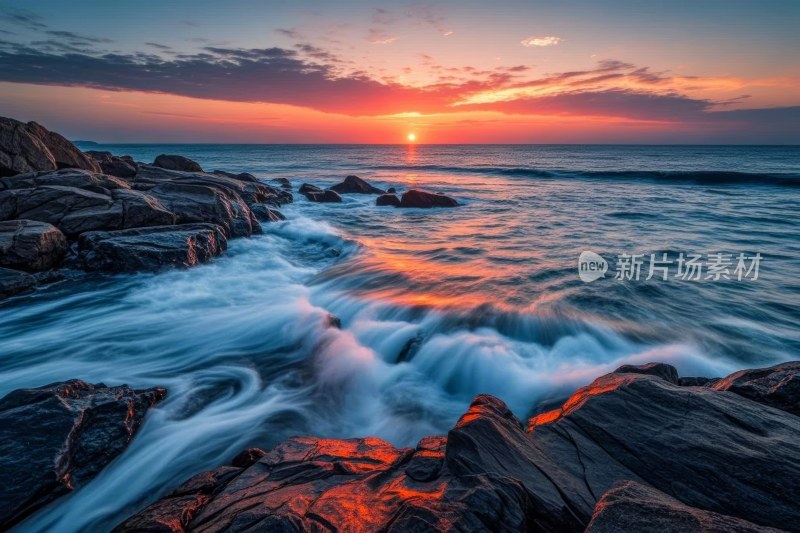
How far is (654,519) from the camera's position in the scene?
7.20 feet

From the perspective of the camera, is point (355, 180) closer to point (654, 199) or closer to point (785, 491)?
point (654, 199)

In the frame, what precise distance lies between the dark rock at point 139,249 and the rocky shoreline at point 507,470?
6289 mm

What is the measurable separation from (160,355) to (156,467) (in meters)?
3.20

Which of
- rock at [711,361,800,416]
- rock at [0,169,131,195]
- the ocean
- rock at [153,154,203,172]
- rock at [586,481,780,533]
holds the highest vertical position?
rock at [153,154,203,172]

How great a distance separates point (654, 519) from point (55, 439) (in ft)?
16.4

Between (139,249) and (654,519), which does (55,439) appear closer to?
(654,519)

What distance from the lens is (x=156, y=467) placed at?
14.6 ft

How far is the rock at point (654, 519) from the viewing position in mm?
2107
